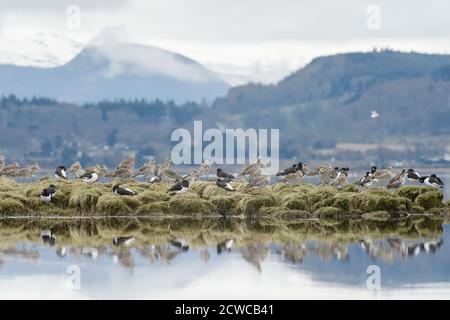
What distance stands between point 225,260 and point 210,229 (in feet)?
22.5

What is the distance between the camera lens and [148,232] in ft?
112

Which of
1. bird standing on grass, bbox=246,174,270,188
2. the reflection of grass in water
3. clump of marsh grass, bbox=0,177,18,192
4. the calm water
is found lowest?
the reflection of grass in water

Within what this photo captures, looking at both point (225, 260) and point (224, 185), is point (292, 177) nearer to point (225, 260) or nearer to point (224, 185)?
point (224, 185)

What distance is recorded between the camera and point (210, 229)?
35219 mm

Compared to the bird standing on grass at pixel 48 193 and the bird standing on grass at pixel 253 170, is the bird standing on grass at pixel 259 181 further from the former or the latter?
the bird standing on grass at pixel 48 193

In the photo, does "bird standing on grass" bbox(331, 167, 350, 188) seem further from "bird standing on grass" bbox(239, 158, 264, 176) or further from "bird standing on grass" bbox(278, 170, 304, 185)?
"bird standing on grass" bbox(239, 158, 264, 176)

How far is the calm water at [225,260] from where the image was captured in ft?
78.7

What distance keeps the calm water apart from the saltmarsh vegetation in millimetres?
1452

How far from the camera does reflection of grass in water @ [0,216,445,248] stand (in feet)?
107

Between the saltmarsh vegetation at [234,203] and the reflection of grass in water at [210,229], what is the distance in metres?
0.79

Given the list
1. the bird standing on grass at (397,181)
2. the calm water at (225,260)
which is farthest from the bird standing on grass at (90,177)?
the bird standing on grass at (397,181)

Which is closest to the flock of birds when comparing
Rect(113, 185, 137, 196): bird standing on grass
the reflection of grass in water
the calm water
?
Rect(113, 185, 137, 196): bird standing on grass

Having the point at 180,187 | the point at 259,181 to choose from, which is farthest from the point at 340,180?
the point at 180,187
